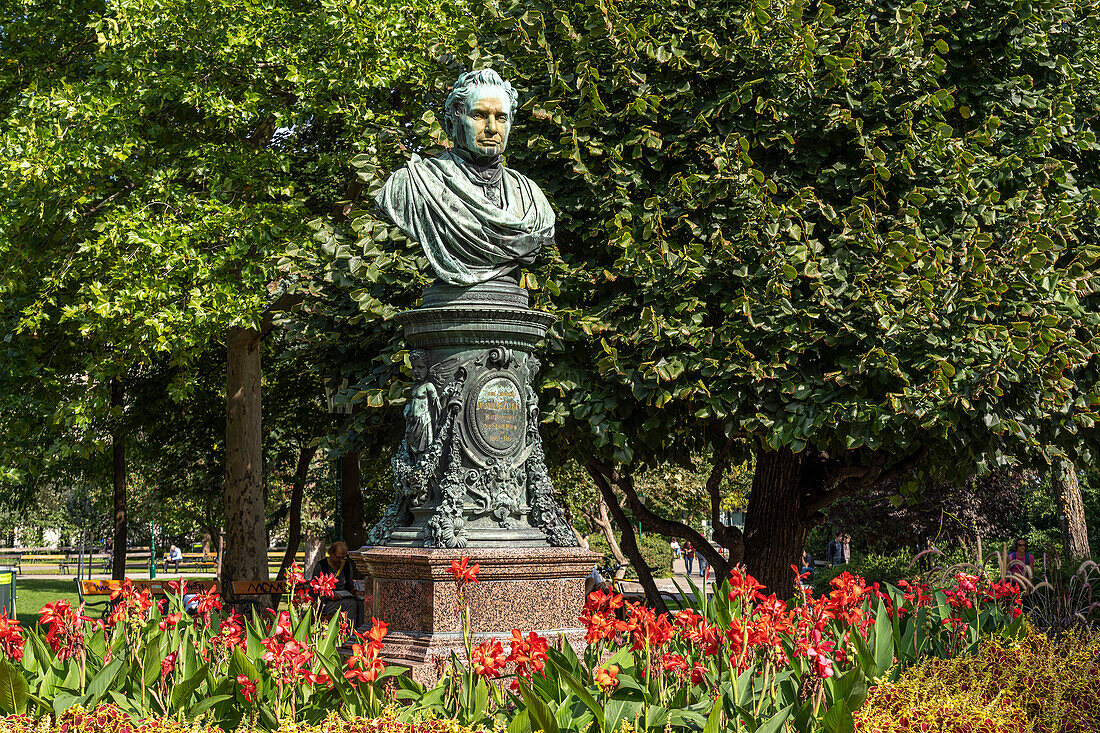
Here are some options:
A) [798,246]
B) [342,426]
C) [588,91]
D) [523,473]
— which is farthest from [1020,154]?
[342,426]

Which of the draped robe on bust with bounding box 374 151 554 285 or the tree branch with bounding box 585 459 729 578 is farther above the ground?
the draped robe on bust with bounding box 374 151 554 285

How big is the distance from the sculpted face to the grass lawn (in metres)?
16.1

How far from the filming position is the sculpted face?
7645 mm

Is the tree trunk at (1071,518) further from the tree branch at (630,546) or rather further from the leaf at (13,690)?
the leaf at (13,690)

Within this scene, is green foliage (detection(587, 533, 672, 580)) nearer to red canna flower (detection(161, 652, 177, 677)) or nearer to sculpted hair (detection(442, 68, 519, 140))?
sculpted hair (detection(442, 68, 519, 140))

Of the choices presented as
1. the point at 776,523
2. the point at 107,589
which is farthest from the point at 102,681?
the point at 107,589

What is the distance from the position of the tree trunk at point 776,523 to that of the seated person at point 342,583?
4.36 meters

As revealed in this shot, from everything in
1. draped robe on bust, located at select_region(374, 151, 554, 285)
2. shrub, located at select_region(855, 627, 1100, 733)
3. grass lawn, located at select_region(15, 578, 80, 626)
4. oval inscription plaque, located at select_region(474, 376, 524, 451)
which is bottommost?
grass lawn, located at select_region(15, 578, 80, 626)

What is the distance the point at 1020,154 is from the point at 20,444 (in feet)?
40.3

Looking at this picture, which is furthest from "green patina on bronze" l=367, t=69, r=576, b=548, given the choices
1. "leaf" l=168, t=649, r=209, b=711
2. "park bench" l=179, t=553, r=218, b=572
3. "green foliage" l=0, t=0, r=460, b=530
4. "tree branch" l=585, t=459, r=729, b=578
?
"park bench" l=179, t=553, r=218, b=572

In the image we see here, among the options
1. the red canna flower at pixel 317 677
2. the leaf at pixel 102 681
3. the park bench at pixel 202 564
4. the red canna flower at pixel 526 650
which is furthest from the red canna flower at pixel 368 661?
the park bench at pixel 202 564

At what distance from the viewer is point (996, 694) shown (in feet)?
18.6

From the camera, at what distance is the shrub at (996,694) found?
491 centimetres

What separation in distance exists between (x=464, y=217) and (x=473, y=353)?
993 millimetres
